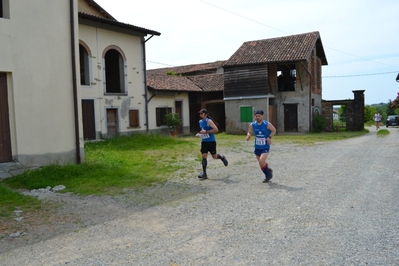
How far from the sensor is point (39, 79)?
8586mm

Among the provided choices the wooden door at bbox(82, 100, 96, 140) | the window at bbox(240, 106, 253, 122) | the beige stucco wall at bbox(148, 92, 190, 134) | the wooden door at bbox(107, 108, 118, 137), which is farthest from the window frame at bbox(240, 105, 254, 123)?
the wooden door at bbox(82, 100, 96, 140)

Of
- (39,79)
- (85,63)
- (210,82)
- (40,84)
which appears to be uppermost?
(85,63)

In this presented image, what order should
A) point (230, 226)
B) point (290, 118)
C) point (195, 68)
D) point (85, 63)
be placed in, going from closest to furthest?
point (230, 226)
point (85, 63)
point (290, 118)
point (195, 68)

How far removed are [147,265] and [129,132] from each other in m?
16.3

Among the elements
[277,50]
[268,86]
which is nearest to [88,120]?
[268,86]

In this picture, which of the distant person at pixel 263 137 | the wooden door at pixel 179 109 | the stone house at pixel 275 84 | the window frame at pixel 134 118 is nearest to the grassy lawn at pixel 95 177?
the distant person at pixel 263 137

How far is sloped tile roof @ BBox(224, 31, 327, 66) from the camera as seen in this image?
2295 centimetres

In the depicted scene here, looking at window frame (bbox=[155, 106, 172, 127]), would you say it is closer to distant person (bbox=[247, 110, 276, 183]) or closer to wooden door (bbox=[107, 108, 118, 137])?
wooden door (bbox=[107, 108, 118, 137])

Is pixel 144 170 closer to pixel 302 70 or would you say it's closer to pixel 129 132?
pixel 129 132

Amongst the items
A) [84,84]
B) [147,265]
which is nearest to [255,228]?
[147,265]

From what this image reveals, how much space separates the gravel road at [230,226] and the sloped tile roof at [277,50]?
1623cm

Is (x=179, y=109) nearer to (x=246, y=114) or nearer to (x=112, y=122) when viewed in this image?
(x=246, y=114)

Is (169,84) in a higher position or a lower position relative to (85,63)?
lower

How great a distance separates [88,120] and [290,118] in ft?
45.8
